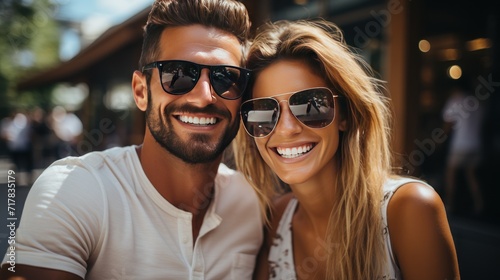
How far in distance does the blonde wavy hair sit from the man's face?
0.21 m

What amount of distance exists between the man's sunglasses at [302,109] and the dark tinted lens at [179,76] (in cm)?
33

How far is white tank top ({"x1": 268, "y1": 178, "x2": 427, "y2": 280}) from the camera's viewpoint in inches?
75.9

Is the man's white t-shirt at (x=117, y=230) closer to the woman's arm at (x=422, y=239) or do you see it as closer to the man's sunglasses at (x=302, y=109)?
the man's sunglasses at (x=302, y=109)

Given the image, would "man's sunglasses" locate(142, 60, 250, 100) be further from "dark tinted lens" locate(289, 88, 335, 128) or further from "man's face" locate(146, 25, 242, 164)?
"dark tinted lens" locate(289, 88, 335, 128)

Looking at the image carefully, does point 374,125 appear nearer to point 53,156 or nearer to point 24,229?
point 24,229

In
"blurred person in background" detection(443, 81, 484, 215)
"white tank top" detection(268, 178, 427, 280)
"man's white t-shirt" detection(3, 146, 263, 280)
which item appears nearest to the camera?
"man's white t-shirt" detection(3, 146, 263, 280)

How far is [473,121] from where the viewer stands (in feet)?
19.3

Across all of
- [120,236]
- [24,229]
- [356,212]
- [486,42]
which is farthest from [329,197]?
[486,42]

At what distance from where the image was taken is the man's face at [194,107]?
210 cm

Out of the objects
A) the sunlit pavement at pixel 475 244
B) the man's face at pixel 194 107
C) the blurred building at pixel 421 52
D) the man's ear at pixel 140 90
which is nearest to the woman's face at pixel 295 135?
the man's face at pixel 194 107

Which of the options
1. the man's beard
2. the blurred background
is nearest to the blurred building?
the blurred background

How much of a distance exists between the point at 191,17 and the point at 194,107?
50 cm

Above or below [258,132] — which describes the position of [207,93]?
above

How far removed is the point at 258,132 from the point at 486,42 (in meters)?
5.65
